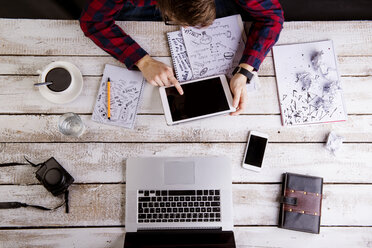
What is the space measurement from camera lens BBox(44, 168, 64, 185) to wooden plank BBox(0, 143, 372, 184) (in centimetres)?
7

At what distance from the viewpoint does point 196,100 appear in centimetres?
104

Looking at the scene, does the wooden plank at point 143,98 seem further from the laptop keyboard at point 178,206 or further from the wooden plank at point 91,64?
the laptop keyboard at point 178,206

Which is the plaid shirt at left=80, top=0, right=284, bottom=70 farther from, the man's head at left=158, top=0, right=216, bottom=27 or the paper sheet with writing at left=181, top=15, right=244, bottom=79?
the man's head at left=158, top=0, right=216, bottom=27

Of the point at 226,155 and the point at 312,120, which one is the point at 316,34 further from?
the point at 226,155

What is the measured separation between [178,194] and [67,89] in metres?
0.53

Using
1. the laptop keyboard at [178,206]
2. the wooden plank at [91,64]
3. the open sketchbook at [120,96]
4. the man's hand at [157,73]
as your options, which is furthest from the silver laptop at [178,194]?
the wooden plank at [91,64]

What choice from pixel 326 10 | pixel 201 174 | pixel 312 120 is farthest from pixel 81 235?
pixel 326 10

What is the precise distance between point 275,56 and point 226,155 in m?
0.44

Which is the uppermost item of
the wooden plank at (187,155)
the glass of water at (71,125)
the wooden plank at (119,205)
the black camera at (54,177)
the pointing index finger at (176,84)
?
the pointing index finger at (176,84)

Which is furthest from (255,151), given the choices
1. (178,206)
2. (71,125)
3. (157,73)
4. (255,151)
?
(71,125)

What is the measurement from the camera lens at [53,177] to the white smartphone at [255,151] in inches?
24.7

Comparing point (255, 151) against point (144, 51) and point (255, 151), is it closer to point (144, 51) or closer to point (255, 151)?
point (255, 151)

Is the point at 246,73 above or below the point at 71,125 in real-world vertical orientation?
above

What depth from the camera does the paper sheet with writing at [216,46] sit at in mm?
1099
